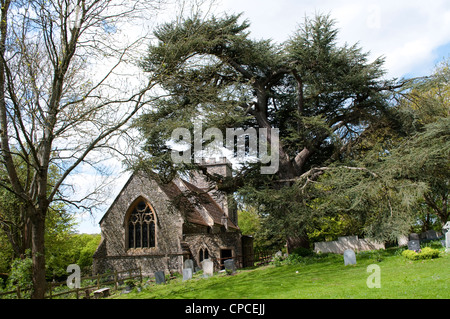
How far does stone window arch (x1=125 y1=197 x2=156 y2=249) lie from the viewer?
23859 millimetres

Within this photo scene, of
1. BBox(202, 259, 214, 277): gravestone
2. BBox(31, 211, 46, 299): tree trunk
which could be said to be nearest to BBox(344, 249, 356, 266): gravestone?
BBox(202, 259, 214, 277): gravestone

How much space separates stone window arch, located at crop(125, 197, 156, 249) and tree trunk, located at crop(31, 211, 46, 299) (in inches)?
587

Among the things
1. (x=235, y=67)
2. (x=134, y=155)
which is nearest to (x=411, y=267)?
(x=134, y=155)

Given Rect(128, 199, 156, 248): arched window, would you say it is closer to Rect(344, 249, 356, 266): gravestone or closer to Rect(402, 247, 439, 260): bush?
Rect(344, 249, 356, 266): gravestone

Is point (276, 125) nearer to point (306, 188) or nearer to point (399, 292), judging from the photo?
point (306, 188)

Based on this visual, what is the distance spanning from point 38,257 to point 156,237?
14.8m

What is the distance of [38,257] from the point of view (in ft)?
28.7

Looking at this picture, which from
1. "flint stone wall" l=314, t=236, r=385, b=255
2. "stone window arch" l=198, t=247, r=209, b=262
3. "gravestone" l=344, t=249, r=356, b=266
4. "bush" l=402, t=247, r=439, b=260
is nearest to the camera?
"bush" l=402, t=247, r=439, b=260

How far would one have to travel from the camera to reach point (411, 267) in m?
10.8

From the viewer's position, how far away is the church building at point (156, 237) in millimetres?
21531

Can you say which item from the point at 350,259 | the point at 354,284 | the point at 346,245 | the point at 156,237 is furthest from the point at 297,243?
the point at 156,237

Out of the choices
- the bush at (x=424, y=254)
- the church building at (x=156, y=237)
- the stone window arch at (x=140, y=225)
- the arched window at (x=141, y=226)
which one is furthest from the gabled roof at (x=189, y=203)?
the bush at (x=424, y=254)

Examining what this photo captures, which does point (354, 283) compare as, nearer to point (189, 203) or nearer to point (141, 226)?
point (189, 203)

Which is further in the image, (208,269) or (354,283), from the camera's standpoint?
(208,269)
